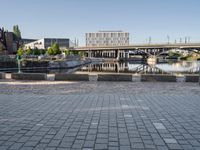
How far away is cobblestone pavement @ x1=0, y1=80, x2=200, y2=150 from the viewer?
12.6ft

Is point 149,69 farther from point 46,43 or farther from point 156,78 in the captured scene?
point 46,43

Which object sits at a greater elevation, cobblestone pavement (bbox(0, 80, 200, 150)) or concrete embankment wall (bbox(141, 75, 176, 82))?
concrete embankment wall (bbox(141, 75, 176, 82))

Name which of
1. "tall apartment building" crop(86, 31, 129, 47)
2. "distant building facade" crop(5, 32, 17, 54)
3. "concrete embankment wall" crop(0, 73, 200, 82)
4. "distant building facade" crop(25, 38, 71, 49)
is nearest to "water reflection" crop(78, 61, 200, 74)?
"concrete embankment wall" crop(0, 73, 200, 82)

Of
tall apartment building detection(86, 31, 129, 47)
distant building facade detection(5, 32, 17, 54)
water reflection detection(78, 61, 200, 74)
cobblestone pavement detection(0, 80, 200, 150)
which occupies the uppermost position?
tall apartment building detection(86, 31, 129, 47)

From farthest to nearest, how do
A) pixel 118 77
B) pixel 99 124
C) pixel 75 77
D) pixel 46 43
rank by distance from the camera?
pixel 46 43 < pixel 75 77 < pixel 118 77 < pixel 99 124

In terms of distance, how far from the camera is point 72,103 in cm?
729

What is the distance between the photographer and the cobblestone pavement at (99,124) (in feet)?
12.6

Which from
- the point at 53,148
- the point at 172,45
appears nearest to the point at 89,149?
the point at 53,148

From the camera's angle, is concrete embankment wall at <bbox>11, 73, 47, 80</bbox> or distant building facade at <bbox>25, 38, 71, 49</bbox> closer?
concrete embankment wall at <bbox>11, 73, 47, 80</bbox>

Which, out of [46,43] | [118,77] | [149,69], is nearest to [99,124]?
[118,77]

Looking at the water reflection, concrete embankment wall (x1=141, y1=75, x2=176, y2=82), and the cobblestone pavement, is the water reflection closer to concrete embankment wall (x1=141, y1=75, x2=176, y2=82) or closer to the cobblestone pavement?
concrete embankment wall (x1=141, y1=75, x2=176, y2=82)

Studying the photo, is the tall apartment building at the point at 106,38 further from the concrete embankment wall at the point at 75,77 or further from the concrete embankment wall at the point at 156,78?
the concrete embankment wall at the point at 156,78

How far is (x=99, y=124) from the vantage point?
4.98 meters

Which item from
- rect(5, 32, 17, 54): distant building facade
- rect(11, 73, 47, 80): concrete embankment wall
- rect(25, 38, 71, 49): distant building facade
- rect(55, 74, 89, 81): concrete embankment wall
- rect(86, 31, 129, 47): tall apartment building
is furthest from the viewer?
rect(86, 31, 129, 47): tall apartment building
